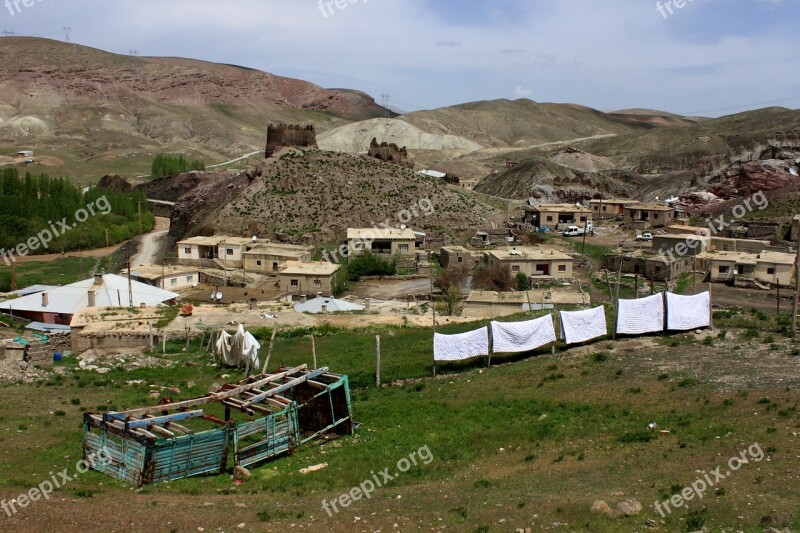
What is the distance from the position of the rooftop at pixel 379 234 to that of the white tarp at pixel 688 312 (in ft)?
122

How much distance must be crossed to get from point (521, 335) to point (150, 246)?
184ft

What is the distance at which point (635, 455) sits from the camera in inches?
469

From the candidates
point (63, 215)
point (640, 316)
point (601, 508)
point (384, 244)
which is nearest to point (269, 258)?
point (384, 244)

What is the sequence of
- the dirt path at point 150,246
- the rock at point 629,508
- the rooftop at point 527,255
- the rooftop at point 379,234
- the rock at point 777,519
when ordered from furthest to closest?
1. the dirt path at point 150,246
2. the rooftop at point 379,234
3. the rooftop at point 527,255
4. the rock at point 629,508
5. the rock at point 777,519

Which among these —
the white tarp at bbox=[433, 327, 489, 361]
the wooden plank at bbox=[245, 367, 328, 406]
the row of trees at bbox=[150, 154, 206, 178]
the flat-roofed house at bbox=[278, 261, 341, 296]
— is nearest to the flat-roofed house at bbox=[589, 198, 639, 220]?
the flat-roofed house at bbox=[278, 261, 341, 296]

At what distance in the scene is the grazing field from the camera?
9.81 m

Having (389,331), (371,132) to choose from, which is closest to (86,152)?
(371,132)

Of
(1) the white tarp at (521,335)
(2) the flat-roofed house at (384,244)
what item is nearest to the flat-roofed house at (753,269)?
(2) the flat-roofed house at (384,244)

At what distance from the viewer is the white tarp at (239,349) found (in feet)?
66.1

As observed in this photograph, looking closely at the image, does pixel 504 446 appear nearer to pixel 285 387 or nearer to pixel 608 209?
pixel 285 387

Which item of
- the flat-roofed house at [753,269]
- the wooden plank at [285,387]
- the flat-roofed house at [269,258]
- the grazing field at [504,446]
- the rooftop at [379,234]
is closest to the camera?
the grazing field at [504,446]

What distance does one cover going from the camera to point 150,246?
225 feet

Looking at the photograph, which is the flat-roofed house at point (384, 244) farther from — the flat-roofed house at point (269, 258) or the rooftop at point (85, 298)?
the rooftop at point (85, 298)

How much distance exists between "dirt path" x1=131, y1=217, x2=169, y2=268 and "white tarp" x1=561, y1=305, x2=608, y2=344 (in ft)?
136
